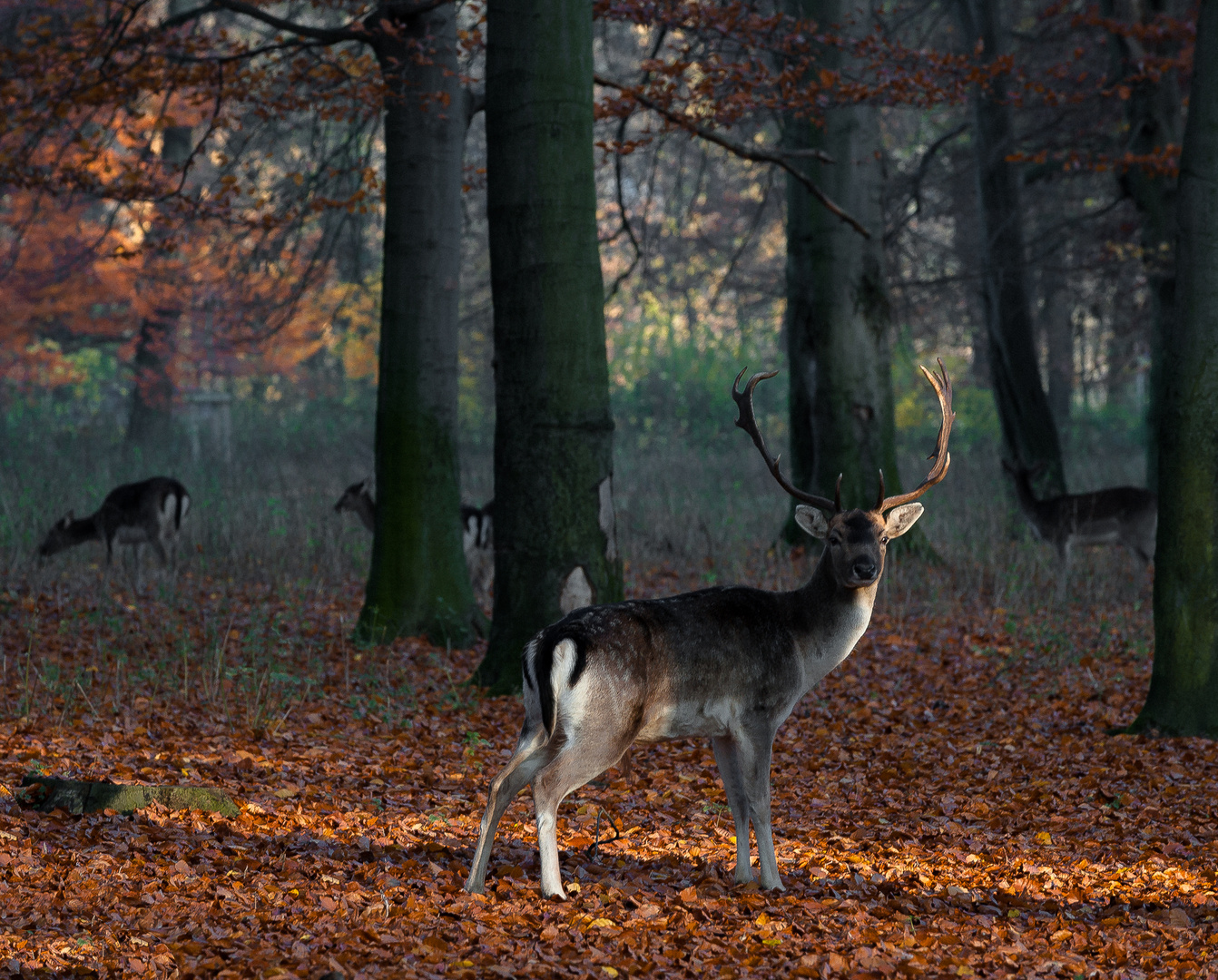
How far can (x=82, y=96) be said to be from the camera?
9352 millimetres

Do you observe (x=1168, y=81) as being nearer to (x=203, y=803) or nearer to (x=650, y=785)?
(x=650, y=785)

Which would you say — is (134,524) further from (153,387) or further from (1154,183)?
(1154,183)

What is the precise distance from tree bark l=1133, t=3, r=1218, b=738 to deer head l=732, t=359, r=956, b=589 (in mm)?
2047

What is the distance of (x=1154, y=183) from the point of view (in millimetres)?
14297

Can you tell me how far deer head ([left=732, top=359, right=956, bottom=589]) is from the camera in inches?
197

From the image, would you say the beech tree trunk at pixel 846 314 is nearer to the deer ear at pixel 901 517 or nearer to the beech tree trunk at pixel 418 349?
the beech tree trunk at pixel 418 349

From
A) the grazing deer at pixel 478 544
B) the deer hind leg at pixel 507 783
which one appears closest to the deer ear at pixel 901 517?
the deer hind leg at pixel 507 783

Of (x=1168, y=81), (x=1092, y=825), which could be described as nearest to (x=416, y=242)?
(x=1092, y=825)

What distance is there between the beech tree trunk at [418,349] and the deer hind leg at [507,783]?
4858mm

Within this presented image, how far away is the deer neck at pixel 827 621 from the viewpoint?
5082 millimetres

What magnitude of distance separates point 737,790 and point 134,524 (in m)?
9.24

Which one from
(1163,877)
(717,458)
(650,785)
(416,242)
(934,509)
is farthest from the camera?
(717,458)

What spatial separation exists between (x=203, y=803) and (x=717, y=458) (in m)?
17.5

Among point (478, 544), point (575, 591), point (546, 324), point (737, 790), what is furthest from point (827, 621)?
point (478, 544)
